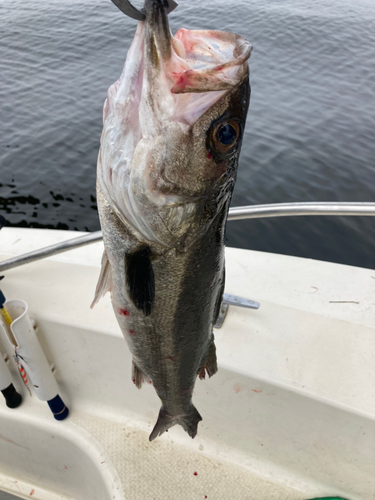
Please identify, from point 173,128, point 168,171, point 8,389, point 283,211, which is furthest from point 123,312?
point 8,389

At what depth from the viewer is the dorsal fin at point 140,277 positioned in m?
1.36

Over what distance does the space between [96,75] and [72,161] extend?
5035 millimetres

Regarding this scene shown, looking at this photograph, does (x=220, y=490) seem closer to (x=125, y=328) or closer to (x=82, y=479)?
(x=82, y=479)

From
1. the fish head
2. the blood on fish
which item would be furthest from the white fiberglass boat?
the fish head

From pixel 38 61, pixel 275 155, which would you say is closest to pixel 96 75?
pixel 38 61

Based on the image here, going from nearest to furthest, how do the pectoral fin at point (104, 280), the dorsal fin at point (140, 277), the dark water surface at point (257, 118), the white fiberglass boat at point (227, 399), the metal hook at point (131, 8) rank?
the metal hook at point (131, 8), the dorsal fin at point (140, 277), the pectoral fin at point (104, 280), the white fiberglass boat at point (227, 399), the dark water surface at point (257, 118)

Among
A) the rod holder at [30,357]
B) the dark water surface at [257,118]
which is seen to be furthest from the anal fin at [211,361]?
the dark water surface at [257,118]

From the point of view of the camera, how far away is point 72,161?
948 centimetres

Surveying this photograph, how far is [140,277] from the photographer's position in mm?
1377

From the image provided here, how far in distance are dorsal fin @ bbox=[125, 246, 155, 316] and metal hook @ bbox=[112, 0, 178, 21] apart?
70 centimetres

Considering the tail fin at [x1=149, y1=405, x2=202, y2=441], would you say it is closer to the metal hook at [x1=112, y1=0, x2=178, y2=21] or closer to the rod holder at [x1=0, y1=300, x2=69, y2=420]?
the rod holder at [x1=0, y1=300, x2=69, y2=420]

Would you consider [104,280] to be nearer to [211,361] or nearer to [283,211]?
[211,361]

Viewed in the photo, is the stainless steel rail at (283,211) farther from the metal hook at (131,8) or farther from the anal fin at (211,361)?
the metal hook at (131,8)

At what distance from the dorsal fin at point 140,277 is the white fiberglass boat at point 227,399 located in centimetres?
121
